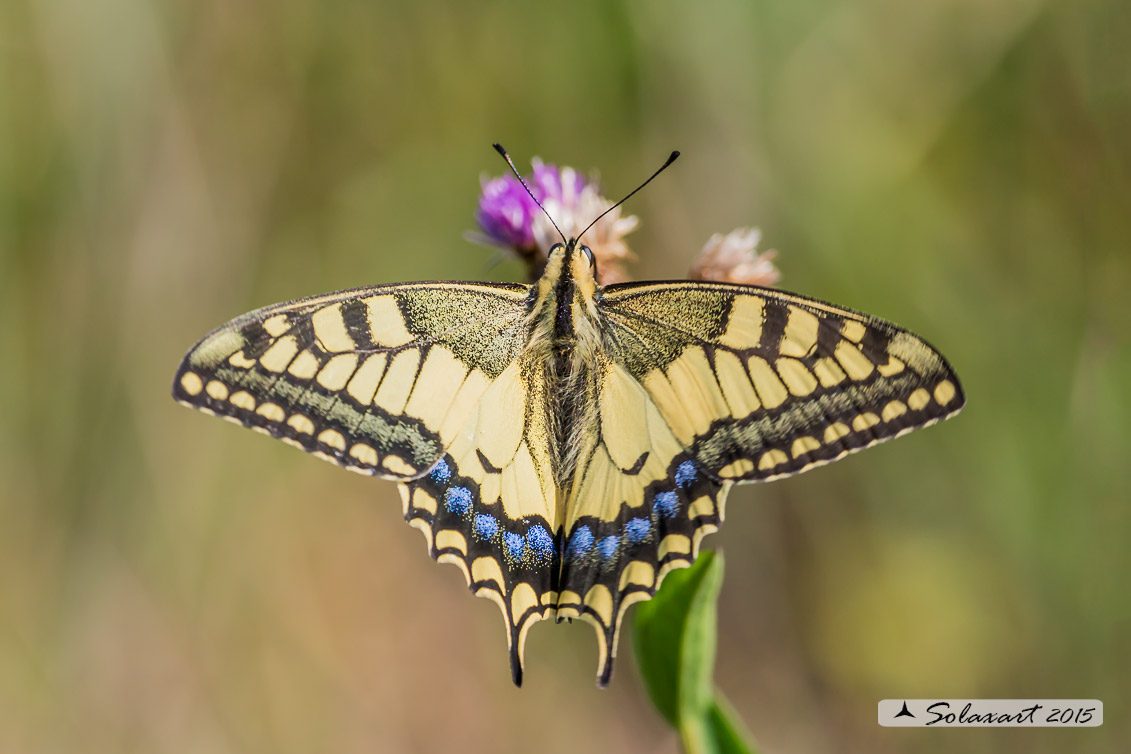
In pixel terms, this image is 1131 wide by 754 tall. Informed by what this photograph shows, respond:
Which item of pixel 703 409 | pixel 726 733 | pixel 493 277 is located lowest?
pixel 726 733

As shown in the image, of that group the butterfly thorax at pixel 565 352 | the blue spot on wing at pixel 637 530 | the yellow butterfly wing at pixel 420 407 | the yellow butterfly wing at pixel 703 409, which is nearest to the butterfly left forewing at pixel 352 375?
the yellow butterfly wing at pixel 420 407

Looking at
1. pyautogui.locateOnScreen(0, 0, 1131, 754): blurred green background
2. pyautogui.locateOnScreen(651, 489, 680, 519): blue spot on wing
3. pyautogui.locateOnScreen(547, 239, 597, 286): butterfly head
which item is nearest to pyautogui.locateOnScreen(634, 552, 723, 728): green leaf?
pyautogui.locateOnScreen(651, 489, 680, 519): blue spot on wing

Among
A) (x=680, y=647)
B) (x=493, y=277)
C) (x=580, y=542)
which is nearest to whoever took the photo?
(x=680, y=647)

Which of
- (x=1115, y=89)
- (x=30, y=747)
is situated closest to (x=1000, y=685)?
(x=1115, y=89)

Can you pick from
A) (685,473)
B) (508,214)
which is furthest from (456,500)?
(508,214)

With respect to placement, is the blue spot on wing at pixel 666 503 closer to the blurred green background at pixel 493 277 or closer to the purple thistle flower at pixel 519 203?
the purple thistle flower at pixel 519 203

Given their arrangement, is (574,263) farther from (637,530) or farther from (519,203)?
(637,530)
